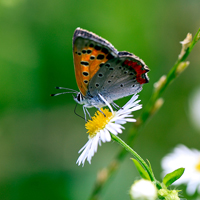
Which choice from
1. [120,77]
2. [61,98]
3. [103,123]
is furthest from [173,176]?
[61,98]

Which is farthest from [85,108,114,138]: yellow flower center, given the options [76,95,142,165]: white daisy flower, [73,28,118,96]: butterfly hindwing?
[73,28,118,96]: butterfly hindwing

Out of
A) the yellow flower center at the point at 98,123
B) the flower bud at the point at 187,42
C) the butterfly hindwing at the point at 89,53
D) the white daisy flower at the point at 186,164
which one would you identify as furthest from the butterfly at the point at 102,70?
the white daisy flower at the point at 186,164

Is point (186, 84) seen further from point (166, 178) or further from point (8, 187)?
point (166, 178)

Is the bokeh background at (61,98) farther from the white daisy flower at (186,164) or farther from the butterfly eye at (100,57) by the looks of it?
the butterfly eye at (100,57)

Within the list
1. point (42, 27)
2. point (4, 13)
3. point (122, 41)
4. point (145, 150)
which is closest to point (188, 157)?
point (145, 150)

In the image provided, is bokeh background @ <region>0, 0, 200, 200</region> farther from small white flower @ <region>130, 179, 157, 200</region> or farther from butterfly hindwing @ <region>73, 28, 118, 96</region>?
small white flower @ <region>130, 179, 157, 200</region>

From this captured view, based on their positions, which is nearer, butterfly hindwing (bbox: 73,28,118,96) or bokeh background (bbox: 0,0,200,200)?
butterfly hindwing (bbox: 73,28,118,96)

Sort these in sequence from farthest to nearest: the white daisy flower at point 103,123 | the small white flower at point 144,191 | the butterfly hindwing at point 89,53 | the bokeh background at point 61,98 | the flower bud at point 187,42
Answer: the bokeh background at point 61,98 → the butterfly hindwing at point 89,53 → the white daisy flower at point 103,123 → the flower bud at point 187,42 → the small white flower at point 144,191
